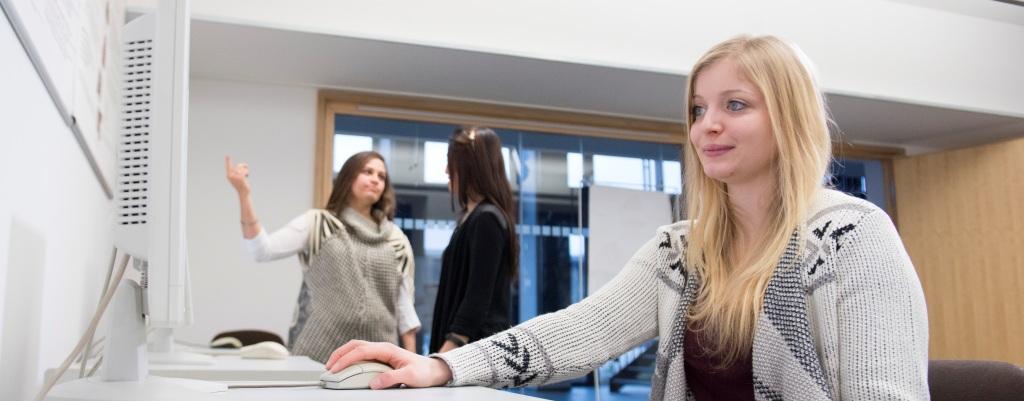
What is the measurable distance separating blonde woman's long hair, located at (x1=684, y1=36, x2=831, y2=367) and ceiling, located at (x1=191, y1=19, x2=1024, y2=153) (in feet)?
8.55

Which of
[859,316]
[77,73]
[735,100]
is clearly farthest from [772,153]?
[77,73]

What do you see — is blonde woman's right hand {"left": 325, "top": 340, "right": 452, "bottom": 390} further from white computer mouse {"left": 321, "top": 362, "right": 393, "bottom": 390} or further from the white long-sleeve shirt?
the white long-sleeve shirt

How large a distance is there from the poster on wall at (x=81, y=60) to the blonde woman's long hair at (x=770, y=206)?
934mm

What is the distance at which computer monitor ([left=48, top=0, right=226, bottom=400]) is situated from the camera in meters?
0.89

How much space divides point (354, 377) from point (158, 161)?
334 mm

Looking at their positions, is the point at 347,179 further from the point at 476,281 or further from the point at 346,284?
the point at 476,281

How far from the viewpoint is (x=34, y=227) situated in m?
1.30

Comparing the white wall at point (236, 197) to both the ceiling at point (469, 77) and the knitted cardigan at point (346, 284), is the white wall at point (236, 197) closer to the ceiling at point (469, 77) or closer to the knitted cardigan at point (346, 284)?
the ceiling at point (469, 77)

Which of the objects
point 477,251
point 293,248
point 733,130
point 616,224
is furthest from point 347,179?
point 616,224

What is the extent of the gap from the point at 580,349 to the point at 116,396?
63 cm

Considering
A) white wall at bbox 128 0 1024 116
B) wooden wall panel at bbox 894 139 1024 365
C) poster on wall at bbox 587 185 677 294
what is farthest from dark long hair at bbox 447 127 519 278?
wooden wall panel at bbox 894 139 1024 365

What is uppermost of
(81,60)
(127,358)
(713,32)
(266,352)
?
(713,32)

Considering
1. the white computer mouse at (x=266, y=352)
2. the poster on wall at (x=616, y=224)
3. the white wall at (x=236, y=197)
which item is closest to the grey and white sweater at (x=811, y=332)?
the white computer mouse at (x=266, y=352)

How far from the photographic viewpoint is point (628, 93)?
178 inches
